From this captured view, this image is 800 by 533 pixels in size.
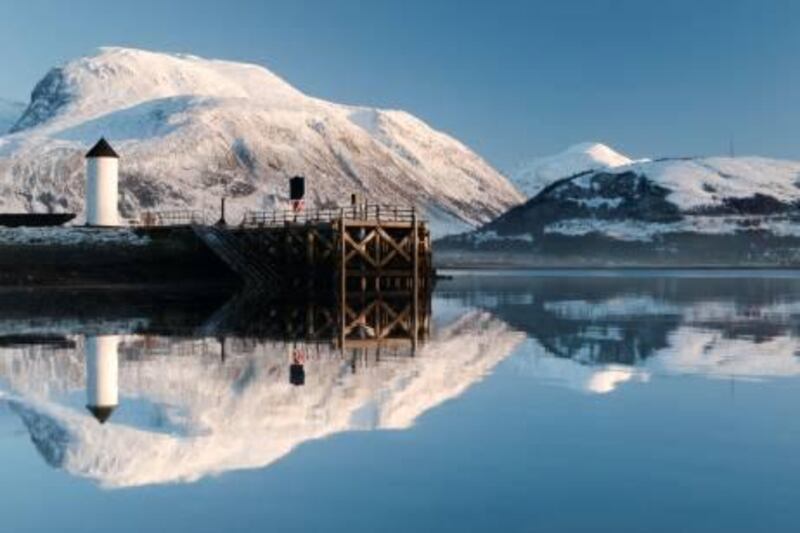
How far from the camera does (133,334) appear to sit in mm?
32812

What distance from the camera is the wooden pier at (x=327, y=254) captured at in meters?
60.8

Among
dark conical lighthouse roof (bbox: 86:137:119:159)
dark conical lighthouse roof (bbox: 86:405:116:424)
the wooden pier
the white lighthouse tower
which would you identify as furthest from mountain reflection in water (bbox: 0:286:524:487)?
dark conical lighthouse roof (bbox: 86:137:119:159)

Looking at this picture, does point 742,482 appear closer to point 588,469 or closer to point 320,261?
point 588,469

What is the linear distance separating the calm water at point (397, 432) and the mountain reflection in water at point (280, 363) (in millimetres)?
80

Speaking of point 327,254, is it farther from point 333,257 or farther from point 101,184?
point 101,184

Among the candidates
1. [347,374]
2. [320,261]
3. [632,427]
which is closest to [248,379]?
[347,374]

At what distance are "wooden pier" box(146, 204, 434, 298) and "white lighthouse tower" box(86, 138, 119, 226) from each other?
6.80m

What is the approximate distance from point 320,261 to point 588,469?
163 ft

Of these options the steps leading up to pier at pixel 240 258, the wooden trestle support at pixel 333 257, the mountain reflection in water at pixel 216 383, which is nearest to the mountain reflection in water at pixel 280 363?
the mountain reflection in water at pixel 216 383

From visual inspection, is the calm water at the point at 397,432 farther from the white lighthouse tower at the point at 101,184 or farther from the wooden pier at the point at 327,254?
the white lighthouse tower at the point at 101,184

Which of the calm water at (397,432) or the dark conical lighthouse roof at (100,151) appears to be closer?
the calm water at (397,432)

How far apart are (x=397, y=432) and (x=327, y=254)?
46438 mm

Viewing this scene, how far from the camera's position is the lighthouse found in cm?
1880

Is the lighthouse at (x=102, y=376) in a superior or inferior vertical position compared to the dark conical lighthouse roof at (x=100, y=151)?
inferior
